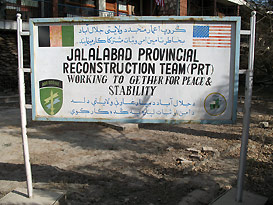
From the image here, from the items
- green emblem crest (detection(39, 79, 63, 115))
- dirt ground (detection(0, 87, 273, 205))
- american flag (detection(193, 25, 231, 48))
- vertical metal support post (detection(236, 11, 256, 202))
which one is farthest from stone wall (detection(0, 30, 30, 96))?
vertical metal support post (detection(236, 11, 256, 202))

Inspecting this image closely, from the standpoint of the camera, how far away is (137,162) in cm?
526

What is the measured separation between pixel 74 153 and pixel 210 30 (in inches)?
149

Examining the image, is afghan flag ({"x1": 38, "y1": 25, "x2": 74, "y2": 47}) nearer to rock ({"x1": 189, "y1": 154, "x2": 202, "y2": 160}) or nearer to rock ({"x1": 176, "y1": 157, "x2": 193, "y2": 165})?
rock ({"x1": 176, "y1": 157, "x2": 193, "y2": 165})

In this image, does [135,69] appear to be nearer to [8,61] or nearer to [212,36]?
[212,36]

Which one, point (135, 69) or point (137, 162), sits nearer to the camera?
point (135, 69)

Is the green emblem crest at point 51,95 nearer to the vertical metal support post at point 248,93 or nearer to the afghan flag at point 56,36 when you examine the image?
the afghan flag at point 56,36

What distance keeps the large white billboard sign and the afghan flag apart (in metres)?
0.01

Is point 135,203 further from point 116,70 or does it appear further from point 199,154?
point 199,154

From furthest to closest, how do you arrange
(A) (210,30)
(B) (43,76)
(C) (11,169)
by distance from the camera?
1. (C) (11,169)
2. (B) (43,76)
3. (A) (210,30)

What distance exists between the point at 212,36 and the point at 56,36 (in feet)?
5.93

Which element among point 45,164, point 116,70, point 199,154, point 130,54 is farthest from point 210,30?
point 45,164

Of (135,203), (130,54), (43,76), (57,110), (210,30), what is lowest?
(135,203)

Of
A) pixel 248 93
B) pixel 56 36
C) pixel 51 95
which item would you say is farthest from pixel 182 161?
pixel 56 36

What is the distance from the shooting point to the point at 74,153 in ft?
18.8
